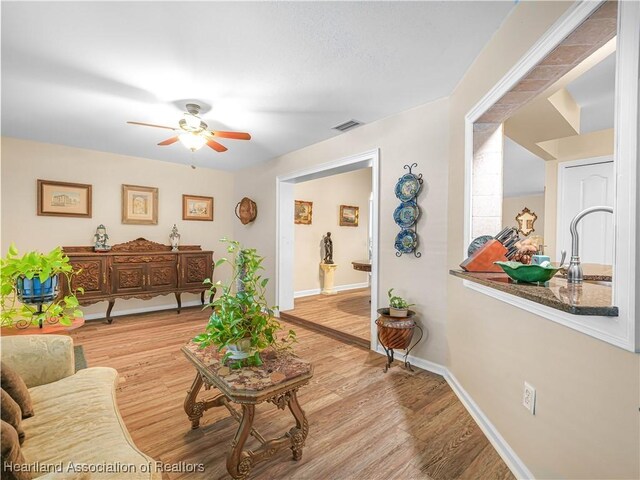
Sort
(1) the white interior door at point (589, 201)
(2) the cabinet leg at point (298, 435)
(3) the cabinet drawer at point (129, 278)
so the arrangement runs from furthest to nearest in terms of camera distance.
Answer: (3) the cabinet drawer at point (129, 278) < (1) the white interior door at point (589, 201) < (2) the cabinet leg at point (298, 435)

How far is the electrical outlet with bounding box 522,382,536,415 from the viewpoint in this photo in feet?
4.63

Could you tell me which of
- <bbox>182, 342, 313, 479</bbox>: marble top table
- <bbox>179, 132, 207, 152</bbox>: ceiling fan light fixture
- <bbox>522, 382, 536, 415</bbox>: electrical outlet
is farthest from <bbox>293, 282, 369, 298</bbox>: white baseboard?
<bbox>522, 382, 536, 415</bbox>: electrical outlet

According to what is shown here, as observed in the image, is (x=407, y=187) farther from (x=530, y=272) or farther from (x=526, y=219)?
(x=526, y=219)

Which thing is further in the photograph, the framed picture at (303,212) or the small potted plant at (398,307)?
the framed picture at (303,212)

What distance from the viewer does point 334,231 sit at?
6.36m

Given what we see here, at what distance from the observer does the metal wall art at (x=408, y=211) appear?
110 inches

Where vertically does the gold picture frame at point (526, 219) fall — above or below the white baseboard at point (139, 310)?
above

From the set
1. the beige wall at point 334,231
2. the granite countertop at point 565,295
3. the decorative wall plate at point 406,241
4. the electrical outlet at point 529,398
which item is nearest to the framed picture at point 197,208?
the beige wall at point 334,231

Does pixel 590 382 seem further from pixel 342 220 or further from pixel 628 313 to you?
pixel 342 220

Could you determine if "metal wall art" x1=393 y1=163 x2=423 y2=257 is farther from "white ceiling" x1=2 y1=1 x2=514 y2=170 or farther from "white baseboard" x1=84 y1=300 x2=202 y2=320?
"white baseboard" x1=84 y1=300 x2=202 y2=320

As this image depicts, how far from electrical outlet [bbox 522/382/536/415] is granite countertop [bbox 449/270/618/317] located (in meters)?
0.54

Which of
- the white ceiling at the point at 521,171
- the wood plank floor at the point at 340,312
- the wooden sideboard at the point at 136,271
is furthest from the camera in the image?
the white ceiling at the point at 521,171

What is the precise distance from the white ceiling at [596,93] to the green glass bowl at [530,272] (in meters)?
1.73

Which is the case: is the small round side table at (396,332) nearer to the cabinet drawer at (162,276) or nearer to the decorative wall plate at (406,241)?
the decorative wall plate at (406,241)
